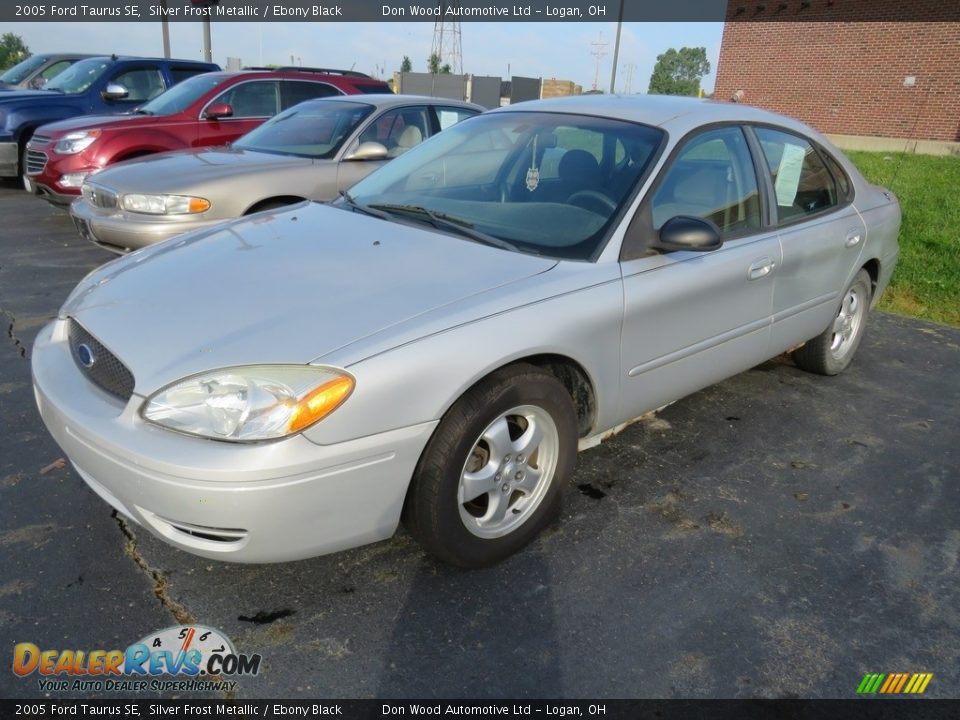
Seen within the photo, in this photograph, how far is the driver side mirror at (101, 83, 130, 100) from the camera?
9.44m

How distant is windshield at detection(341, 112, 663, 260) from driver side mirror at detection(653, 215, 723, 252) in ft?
0.75

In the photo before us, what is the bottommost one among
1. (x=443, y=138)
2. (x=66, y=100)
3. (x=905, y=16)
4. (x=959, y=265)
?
(x=959, y=265)

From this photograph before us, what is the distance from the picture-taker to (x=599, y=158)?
3219 millimetres

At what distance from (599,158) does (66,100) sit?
→ 381 inches

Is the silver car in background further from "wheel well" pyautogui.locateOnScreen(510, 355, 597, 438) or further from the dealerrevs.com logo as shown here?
the dealerrevs.com logo

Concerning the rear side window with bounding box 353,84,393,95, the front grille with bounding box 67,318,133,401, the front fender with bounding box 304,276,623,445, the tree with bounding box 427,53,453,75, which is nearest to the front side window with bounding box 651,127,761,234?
the front fender with bounding box 304,276,623,445

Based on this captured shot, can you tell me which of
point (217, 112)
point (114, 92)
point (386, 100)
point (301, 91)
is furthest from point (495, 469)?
point (114, 92)

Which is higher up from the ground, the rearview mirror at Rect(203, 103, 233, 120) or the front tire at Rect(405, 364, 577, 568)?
the rearview mirror at Rect(203, 103, 233, 120)

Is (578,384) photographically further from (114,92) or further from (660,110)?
(114,92)

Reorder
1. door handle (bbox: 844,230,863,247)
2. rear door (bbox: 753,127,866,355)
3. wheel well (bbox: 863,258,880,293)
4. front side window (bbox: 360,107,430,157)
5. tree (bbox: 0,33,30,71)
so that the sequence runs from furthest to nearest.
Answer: tree (bbox: 0,33,30,71), front side window (bbox: 360,107,430,157), wheel well (bbox: 863,258,880,293), door handle (bbox: 844,230,863,247), rear door (bbox: 753,127,866,355)

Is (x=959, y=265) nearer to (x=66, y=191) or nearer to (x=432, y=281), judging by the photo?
(x=432, y=281)

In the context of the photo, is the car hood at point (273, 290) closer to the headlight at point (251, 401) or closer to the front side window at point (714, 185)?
the headlight at point (251, 401)
